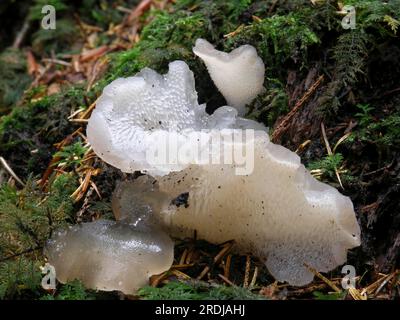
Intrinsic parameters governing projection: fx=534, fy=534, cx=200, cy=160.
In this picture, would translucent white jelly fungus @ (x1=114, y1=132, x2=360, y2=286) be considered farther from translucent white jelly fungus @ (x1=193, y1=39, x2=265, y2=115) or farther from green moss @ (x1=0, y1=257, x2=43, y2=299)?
translucent white jelly fungus @ (x1=193, y1=39, x2=265, y2=115)

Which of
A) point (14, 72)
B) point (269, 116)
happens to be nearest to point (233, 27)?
point (269, 116)

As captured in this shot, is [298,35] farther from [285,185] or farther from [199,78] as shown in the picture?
[285,185]

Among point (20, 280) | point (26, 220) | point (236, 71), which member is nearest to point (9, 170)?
point (26, 220)

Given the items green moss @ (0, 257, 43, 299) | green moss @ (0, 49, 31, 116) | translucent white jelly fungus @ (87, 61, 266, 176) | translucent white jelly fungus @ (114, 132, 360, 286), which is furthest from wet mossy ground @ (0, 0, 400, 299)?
green moss @ (0, 49, 31, 116)
